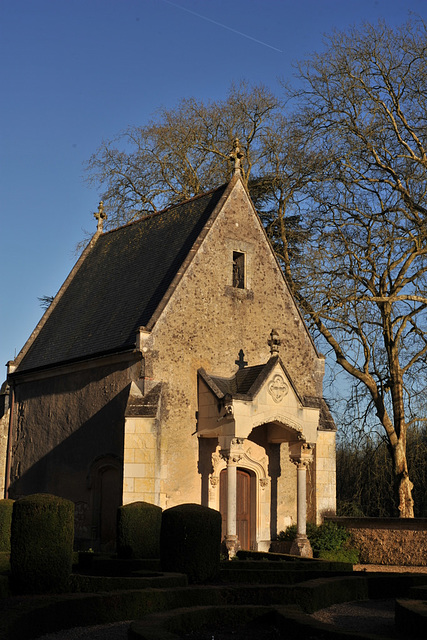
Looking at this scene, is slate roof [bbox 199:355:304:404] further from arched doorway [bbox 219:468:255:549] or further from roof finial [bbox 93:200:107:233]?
roof finial [bbox 93:200:107:233]

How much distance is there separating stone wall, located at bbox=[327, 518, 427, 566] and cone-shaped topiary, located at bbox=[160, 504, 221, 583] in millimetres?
8842

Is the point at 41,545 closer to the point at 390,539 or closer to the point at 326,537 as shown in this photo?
the point at 326,537

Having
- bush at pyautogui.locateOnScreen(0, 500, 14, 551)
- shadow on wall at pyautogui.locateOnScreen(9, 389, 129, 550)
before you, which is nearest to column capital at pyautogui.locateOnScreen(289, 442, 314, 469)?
shadow on wall at pyautogui.locateOnScreen(9, 389, 129, 550)

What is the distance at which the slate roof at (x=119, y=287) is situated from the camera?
22266 mm

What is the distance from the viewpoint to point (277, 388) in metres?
20.9

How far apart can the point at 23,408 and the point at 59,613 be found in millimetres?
16272

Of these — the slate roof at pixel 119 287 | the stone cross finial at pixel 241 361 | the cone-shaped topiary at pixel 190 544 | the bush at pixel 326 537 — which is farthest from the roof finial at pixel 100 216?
the cone-shaped topiary at pixel 190 544

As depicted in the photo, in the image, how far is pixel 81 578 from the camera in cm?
1200

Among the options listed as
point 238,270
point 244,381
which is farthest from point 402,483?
point 238,270

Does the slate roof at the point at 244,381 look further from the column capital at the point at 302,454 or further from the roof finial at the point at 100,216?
the roof finial at the point at 100,216

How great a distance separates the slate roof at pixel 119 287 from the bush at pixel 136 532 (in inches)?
228

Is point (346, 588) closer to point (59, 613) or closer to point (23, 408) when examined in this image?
point (59, 613)

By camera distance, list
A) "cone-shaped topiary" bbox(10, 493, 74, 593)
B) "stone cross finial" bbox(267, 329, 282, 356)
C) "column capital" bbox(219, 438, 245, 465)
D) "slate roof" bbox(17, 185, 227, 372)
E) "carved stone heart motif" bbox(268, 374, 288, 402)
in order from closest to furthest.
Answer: "cone-shaped topiary" bbox(10, 493, 74, 593) → "column capital" bbox(219, 438, 245, 465) → "carved stone heart motif" bbox(268, 374, 288, 402) → "stone cross finial" bbox(267, 329, 282, 356) → "slate roof" bbox(17, 185, 227, 372)

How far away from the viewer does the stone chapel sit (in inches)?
798
